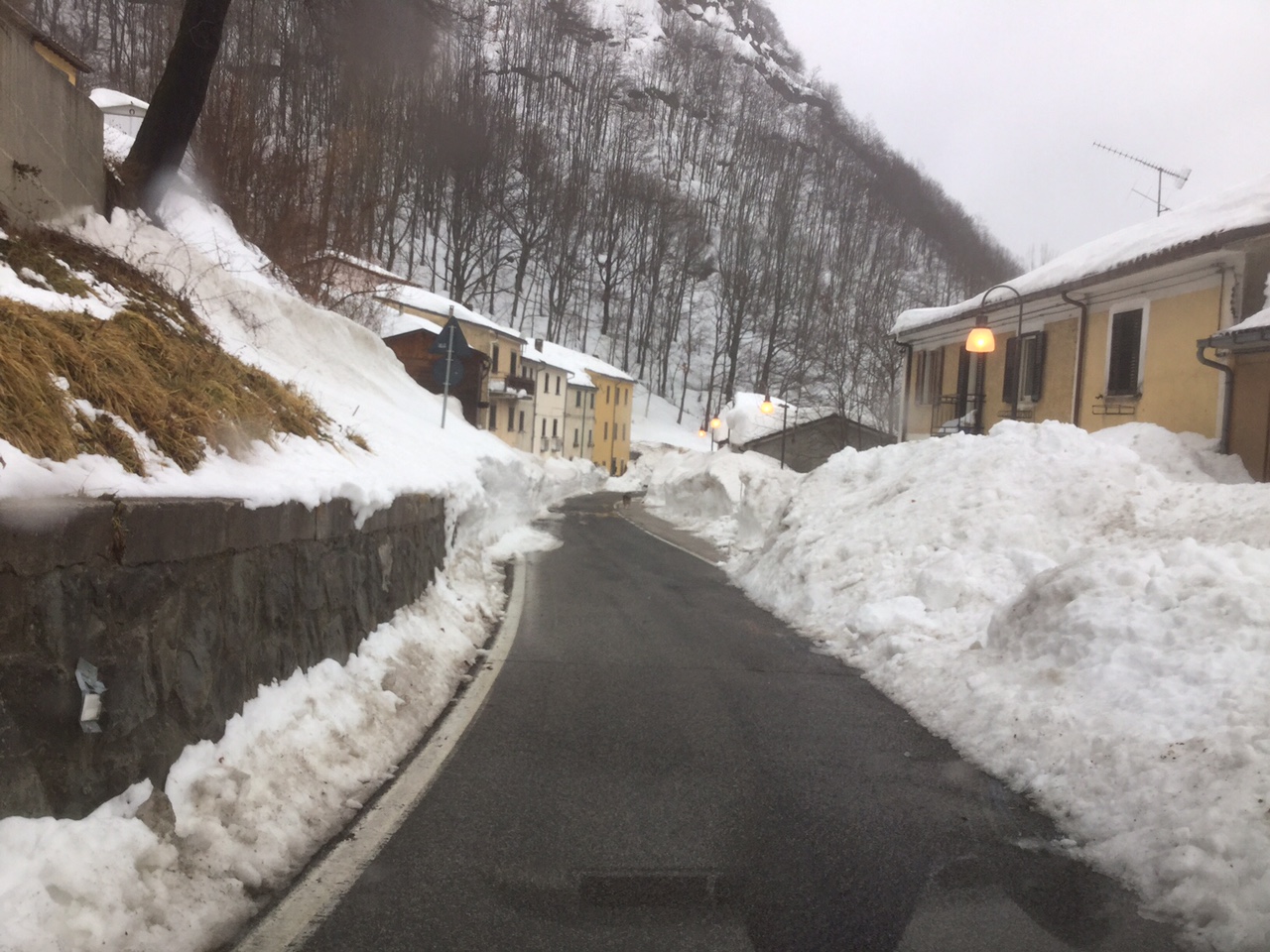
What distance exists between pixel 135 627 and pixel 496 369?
4889cm

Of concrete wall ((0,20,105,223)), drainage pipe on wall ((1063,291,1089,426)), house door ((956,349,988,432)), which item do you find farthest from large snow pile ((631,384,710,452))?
concrete wall ((0,20,105,223))

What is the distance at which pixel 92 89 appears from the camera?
30047mm

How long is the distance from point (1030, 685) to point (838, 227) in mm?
94226

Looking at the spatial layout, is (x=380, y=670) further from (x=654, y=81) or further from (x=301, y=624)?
(x=654, y=81)

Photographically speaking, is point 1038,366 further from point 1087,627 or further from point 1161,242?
point 1087,627

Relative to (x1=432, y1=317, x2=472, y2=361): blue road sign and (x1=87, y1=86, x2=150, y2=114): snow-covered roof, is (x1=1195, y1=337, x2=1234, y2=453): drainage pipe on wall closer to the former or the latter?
(x1=432, y1=317, x2=472, y2=361): blue road sign

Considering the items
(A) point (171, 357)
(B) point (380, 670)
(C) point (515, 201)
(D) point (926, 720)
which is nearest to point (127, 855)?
(B) point (380, 670)

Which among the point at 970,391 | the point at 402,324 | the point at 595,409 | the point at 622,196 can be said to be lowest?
the point at 970,391

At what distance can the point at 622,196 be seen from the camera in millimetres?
82562

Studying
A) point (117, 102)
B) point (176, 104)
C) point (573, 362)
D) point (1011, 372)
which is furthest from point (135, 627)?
point (573, 362)

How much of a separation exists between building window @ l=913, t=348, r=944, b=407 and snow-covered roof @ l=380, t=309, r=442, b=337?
20331 millimetres

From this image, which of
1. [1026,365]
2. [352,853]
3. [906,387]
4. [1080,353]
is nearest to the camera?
[352,853]

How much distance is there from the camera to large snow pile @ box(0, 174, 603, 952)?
3213 mm

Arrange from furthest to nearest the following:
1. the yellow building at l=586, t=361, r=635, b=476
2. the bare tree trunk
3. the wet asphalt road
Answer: the yellow building at l=586, t=361, r=635, b=476, the bare tree trunk, the wet asphalt road
